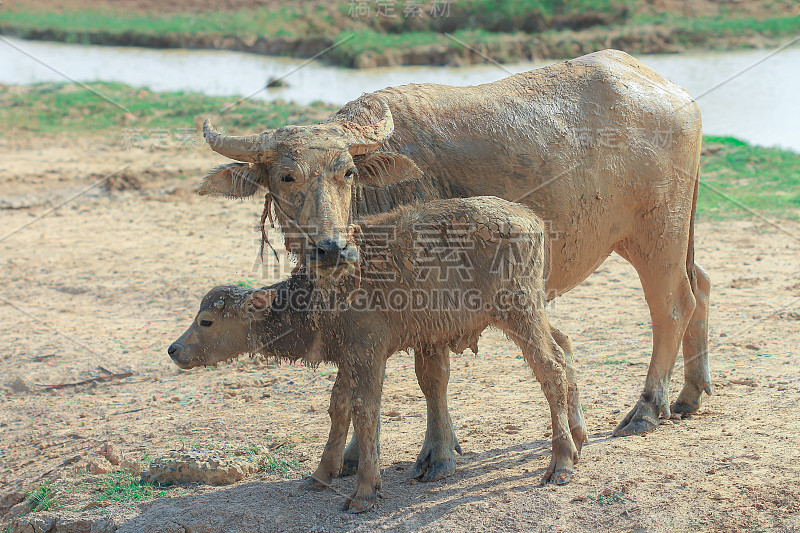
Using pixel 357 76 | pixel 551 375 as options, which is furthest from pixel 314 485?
pixel 357 76

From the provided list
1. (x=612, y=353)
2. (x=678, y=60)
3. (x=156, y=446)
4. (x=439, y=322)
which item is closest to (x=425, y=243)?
(x=439, y=322)

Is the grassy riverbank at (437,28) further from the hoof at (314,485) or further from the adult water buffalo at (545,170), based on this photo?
the hoof at (314,485)

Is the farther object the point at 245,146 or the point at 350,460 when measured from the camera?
the point at 350,460

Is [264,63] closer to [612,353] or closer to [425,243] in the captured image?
[612,353]

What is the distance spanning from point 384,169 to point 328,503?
2.21 metres

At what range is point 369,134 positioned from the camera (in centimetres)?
562

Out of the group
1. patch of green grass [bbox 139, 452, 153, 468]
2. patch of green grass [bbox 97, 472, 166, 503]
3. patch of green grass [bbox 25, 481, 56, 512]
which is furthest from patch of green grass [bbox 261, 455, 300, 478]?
patch of green grass [bbox 25, 481, 56, 512]

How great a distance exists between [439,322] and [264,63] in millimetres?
23093

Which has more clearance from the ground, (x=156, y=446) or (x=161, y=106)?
(x=161, y=106)

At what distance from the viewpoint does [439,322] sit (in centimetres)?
578

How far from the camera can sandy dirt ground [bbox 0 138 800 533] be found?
557cm

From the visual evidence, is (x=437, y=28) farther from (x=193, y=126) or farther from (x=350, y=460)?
(x=350, y=460)

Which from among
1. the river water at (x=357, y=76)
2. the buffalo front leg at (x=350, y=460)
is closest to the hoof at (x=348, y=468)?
the buffalo front leg at (x=350, y=460)

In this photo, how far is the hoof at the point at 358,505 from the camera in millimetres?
5535
